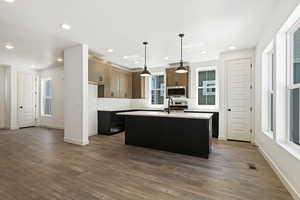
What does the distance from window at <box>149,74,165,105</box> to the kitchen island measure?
2.98 m

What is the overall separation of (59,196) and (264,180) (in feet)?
9.91

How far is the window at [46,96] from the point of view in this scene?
7402 millimetres

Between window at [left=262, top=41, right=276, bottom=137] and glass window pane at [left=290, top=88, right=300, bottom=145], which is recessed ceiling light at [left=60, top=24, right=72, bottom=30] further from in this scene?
window at [left=262, top=41, right=276, bottom=137]

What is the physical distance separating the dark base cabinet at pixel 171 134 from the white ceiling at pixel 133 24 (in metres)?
2.05

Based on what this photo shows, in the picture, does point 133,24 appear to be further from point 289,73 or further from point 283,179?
point 283,179

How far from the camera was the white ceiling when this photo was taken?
2.48 meters

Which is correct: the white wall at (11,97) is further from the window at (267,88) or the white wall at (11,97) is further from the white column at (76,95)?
the window at (267,88)

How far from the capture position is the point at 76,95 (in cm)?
433

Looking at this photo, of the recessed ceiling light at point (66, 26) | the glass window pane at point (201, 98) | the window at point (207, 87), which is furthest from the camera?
the glass window pane at point (201, 98)

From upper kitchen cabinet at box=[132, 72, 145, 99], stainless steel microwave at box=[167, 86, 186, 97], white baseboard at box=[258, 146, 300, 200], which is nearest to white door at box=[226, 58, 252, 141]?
white baseboard at box=[258, 146, 300, 200]

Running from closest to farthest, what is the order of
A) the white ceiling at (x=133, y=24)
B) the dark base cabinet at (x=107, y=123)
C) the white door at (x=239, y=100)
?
the white ceiling at (x=133, y=24), the white door at (x=239, y=100), the dark base cabinet at (x=107, y=123)

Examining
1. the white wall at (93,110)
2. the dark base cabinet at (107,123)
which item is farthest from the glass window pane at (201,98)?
the white wall at (93,110)

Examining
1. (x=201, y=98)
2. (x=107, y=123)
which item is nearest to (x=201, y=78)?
(x=201, y=98)

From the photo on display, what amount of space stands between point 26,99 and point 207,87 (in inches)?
322
